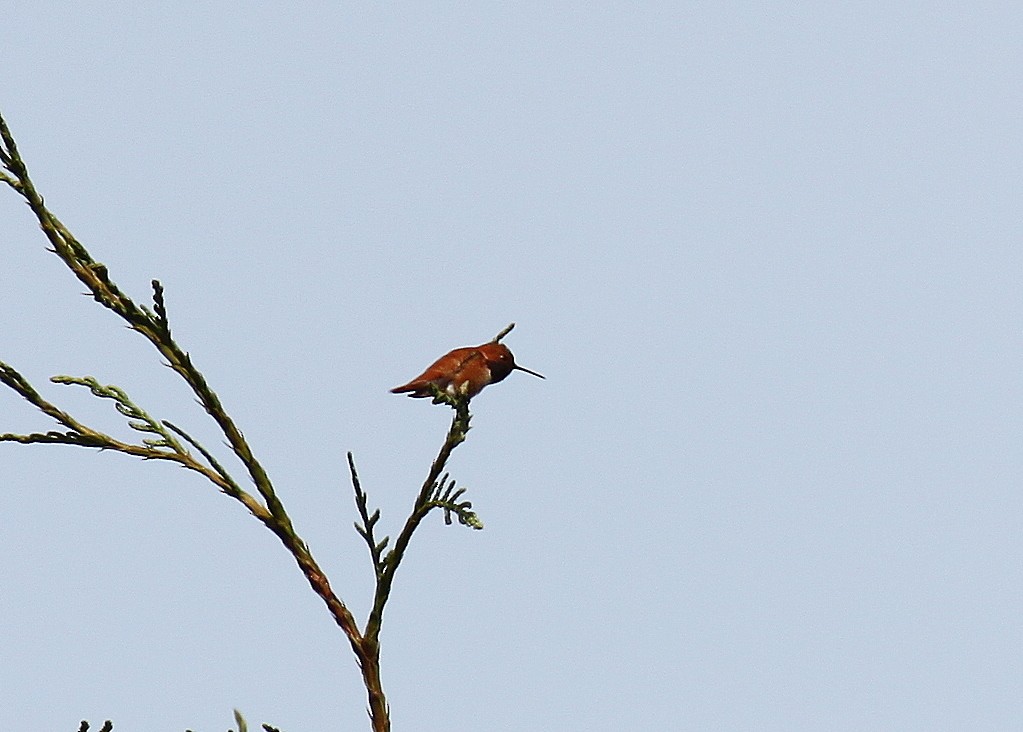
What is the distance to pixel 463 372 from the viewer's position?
17.4 ft

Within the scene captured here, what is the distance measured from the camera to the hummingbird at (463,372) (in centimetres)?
530

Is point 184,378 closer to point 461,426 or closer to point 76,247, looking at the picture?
point 76,247

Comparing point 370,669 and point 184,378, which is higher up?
point 184,378

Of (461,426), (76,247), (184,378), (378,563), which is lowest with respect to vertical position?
(378,563)

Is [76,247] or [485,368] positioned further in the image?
[485,368]

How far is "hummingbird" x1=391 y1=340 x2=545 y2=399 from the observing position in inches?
209

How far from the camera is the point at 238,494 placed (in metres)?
4.98

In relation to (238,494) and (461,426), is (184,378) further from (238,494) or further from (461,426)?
(461,426)

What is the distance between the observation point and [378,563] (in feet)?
16.5

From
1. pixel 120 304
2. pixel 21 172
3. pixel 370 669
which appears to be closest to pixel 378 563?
pixel 370 669

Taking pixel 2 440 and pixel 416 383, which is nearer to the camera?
pixel 2 440

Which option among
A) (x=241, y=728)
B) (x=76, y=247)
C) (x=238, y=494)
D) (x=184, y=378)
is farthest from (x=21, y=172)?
(x=241, y=728)

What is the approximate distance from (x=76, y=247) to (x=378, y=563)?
5.40 ft

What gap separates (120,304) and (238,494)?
33.1 inches
